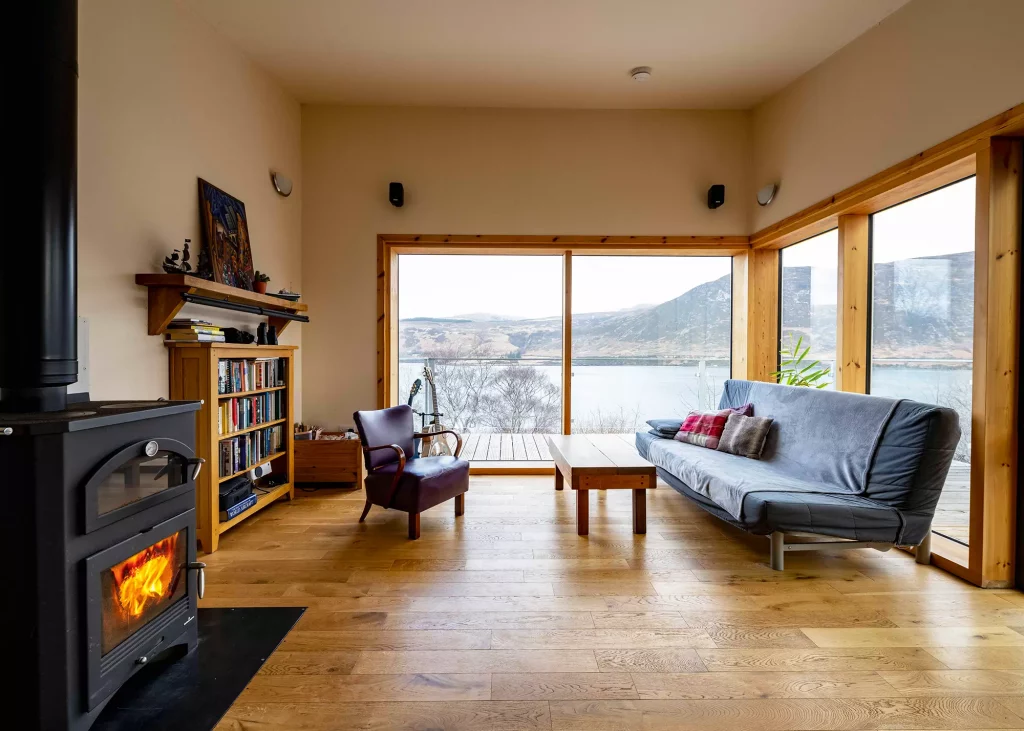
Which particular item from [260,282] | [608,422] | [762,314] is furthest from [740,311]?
[260,282]

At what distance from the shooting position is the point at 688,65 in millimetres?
3617

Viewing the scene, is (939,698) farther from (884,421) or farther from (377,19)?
(377,19)

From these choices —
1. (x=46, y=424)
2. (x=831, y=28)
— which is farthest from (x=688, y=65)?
(x=46, y=424)

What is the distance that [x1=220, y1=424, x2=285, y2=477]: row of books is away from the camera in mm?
2922

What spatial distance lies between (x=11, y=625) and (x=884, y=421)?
3776 mm

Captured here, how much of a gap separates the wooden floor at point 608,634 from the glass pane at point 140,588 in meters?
0.45

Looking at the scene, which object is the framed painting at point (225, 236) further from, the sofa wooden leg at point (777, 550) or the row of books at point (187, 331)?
the sofa wooden leg at point (777, 550)

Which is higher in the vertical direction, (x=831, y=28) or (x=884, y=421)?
(x=831, y=28)

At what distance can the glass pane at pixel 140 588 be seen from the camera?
1483 mm

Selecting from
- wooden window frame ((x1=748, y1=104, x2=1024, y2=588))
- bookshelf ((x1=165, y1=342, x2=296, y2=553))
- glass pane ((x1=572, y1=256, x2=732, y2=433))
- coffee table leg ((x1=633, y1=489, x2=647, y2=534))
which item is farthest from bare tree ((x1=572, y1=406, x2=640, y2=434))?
bookshelf ((x1=165, y1=342, x2=296, y2=553))

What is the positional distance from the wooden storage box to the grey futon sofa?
105 inches

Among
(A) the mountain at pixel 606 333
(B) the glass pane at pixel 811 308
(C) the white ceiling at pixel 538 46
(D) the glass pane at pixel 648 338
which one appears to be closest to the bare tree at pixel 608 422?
(D) the glass pane at pixel 648 338

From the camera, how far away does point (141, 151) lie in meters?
2.52

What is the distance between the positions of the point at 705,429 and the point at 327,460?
3.16 m
